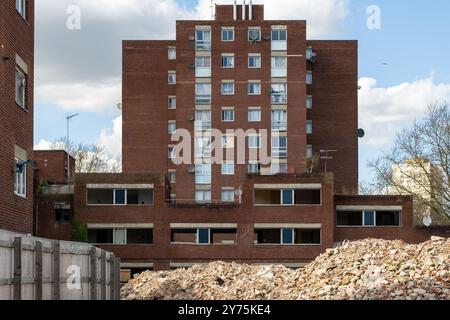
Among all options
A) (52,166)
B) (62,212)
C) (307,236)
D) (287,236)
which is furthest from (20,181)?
(52,166)

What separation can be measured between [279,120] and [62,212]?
31693 mm

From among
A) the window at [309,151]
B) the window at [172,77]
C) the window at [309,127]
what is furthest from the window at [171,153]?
the window at [309,127]

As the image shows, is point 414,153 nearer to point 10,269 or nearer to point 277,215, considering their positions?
point 277,215

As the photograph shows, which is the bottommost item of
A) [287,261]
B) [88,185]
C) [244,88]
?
[287,261]

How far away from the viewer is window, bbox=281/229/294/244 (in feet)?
226

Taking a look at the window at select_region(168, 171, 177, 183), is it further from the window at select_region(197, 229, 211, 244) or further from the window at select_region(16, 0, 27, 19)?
the window at select_region(16, 0, 27, 19)

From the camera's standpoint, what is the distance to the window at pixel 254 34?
93562 millimetres

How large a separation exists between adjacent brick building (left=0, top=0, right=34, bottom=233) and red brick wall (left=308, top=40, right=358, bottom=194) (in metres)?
73.0

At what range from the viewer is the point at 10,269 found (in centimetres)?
1513

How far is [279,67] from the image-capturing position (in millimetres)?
93750

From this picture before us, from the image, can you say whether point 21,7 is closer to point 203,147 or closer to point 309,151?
point 203,147
